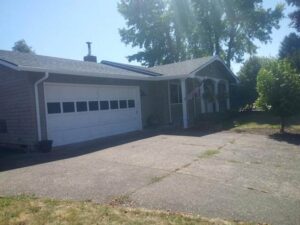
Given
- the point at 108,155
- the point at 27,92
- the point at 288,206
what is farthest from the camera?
the point at 27,92

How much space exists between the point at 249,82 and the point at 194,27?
654 inches

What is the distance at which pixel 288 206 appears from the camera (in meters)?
4.77

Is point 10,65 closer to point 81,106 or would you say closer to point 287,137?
point 81,106

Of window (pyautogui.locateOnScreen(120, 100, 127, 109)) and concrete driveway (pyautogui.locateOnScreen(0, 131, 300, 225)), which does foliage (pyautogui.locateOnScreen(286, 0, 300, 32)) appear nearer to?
window (pyautogui.locateOnScreen(120, 100, 127, 109))

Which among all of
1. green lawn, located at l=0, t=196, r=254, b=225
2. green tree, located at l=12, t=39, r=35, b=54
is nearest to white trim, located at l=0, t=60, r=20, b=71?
green lawn, located at l=0, t=196, r=254, b=225

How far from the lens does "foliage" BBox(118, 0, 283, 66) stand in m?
33.8

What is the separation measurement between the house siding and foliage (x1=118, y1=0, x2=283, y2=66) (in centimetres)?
2715

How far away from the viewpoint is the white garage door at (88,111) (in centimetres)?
1156

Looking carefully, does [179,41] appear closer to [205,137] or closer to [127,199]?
[205,137]

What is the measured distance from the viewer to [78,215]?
4469 millimetres

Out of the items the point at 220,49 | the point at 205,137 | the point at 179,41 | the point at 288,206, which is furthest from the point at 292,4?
the point at 288,206

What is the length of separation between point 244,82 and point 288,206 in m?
17.9

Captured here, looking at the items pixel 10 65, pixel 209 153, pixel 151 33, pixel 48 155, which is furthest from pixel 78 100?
pixel 151 33

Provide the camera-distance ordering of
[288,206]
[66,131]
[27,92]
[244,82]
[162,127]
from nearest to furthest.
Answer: [288,206] < [27,92] < [66,131] < [162,127] < [244,82]
